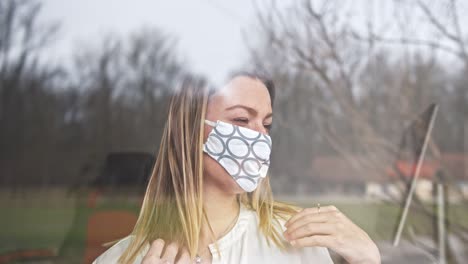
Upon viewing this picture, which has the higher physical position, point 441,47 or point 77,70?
point 441,47

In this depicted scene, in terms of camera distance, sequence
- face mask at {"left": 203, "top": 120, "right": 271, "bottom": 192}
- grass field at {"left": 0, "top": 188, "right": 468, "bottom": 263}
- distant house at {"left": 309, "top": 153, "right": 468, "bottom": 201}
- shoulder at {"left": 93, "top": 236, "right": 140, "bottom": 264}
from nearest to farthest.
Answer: face mask at {"left": 203, "top": 120, "right": 271, "bottom": 192} < shoulder at {"left": 93, "top": 236, "right": 140, "bottom": 264} < grass field at {"left": 0, "top": 188, "right": 468, "bottom": 263} < distant house at {"left": 309, "top": 153, "right": 468, "bottom": 201}

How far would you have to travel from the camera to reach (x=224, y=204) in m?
1.44

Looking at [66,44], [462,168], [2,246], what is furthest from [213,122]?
[462,168]

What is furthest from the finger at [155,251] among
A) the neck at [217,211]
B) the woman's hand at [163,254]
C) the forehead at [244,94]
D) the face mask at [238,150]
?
the forehead at [244,94]

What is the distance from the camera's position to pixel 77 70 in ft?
5.95

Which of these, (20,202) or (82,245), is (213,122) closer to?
(82,245)

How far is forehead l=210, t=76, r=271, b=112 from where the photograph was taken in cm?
140

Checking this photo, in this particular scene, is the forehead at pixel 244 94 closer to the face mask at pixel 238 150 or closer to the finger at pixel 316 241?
the face mask at pixel 238 150

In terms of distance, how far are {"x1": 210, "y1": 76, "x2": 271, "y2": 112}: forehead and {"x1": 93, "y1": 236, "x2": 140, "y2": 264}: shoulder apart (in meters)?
0.49

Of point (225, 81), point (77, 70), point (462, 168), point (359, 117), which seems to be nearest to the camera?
point (225, 81)

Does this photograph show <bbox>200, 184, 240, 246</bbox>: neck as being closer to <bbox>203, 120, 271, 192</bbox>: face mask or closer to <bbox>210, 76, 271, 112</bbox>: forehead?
<bbox>203, 120, 271, 192</bbox>: face mask

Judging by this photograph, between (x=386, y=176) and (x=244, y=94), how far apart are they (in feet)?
2.84

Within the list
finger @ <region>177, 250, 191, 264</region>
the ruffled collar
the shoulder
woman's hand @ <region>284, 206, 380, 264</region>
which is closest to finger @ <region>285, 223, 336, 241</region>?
woman's hand @ <region>284, 206, 380, 264</region>

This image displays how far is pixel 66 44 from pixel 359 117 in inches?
44.9
